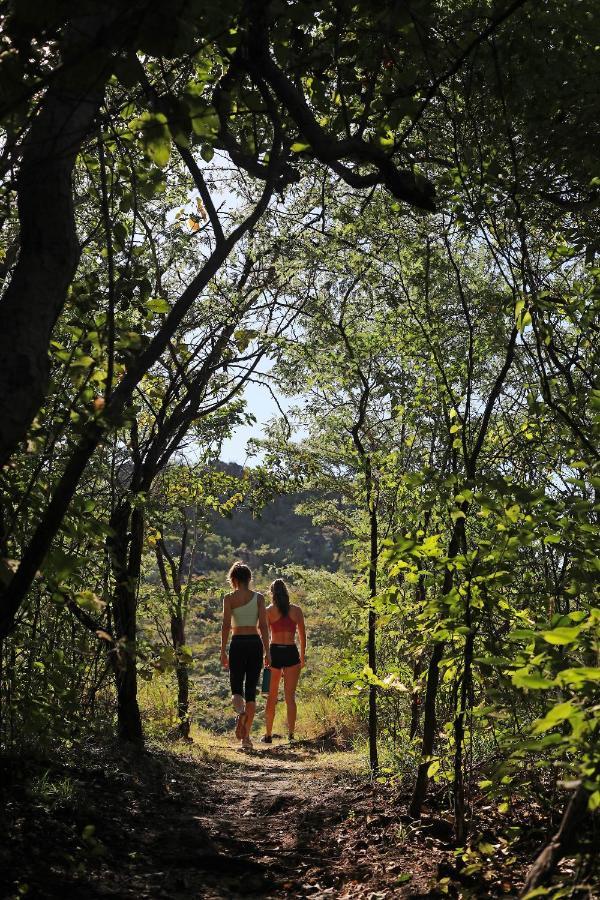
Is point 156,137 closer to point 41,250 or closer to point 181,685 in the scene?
point 41,250

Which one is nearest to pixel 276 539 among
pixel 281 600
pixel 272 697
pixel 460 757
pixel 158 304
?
pixel 272 697

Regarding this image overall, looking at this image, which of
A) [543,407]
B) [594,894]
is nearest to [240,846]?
[594,894]

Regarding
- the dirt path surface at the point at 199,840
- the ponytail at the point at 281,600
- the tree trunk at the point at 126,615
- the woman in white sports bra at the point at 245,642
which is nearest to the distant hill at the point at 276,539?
the ponytail at the point at 281,600

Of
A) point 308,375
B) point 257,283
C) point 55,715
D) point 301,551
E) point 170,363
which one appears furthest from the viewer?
point 301,551

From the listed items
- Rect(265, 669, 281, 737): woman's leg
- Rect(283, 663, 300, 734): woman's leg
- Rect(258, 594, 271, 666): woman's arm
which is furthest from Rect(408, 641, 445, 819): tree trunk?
Rect(265, 669, 281, 737): woman's leg

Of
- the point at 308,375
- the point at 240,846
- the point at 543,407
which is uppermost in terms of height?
the point at 308,375

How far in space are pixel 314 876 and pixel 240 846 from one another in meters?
0.68

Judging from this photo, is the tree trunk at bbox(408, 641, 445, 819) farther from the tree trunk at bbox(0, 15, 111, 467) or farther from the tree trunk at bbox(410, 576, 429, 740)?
the tree trunk at bbox(0, 15, 111, 467)

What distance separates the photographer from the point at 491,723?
3643 millimetres

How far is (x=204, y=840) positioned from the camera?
14.1 ft

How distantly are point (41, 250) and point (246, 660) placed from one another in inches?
297

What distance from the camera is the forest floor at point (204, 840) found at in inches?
128

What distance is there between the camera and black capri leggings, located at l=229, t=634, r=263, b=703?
9.45m

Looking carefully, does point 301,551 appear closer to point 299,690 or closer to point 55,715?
point 299,690
